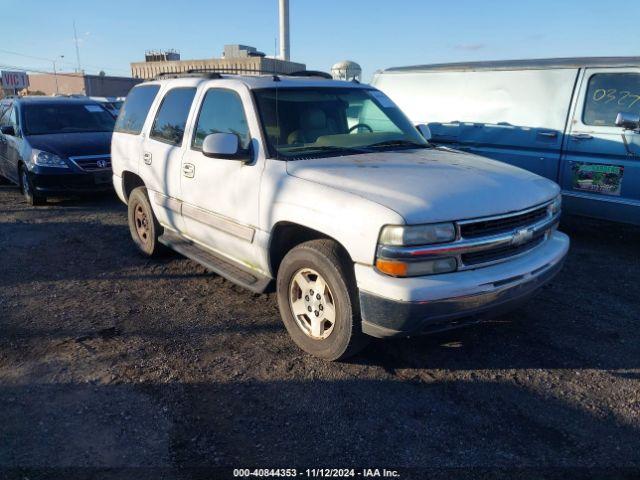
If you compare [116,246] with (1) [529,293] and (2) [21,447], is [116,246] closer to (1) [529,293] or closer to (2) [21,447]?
(2) [21,447]

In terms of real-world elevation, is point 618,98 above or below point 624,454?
above

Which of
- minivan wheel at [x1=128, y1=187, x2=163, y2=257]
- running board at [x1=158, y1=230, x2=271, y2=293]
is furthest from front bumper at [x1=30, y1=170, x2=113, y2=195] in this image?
running board at [x1=158, y1=230, x2=271, y2=293]

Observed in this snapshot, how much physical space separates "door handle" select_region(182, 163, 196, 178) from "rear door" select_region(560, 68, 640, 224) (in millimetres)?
4431

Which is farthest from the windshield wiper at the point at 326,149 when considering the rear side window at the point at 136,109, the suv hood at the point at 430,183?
the rear side window at the point at 136,109

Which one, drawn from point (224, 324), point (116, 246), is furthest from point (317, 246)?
point (116, 246)

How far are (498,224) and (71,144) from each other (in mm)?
7704

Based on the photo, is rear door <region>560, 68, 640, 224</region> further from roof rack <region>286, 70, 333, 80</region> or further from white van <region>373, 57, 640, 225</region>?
roof rack <region>286, 70, 333, 80</region>

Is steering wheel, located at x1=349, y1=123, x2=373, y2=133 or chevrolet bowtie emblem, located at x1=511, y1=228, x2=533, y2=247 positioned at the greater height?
steering wheel, located at x1=349, y1=123, x2=373, y2=133

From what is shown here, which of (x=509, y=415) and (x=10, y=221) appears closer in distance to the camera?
(x=509, y=415)

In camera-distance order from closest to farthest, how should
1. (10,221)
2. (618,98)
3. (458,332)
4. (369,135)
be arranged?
(458,332) < (369,135) < (618,98) < (10,221)

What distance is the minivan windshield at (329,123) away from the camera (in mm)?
→ 3951

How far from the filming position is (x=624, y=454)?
8.78 ft

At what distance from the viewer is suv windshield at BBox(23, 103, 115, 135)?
9.01 metres

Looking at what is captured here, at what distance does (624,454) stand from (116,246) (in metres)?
5.70
